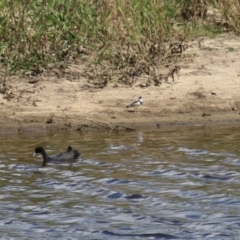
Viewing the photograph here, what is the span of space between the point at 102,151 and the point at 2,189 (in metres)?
1.91

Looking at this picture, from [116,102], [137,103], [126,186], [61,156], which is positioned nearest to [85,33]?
[116,102]

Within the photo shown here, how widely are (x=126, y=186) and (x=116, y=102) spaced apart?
3.26 meters

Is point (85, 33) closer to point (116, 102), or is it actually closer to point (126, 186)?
point (116, 102)

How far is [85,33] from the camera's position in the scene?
45.1ft

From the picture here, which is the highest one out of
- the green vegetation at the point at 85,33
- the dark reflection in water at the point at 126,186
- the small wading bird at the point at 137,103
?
the green vegetation at the point at 85,33

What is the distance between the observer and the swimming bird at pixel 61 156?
10617 mm

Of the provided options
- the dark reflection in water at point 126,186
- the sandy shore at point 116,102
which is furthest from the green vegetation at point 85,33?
the dark reflection in water at point 126,186

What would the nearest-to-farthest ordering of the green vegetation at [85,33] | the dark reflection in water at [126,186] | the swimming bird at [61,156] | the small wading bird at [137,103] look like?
the dark reflection in water at [126,186] → the swimming bird at [61,156] → the small wading bird at [137,103] → the green vegetation at [85,33]

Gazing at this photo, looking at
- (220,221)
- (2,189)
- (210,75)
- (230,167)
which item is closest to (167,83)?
(210,75)

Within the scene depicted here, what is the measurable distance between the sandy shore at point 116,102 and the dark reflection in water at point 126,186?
280 mm

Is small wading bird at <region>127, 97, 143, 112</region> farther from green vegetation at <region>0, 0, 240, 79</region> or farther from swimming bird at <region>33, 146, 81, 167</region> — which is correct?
swimming bird at <region>33, 146, 81, 167</region>

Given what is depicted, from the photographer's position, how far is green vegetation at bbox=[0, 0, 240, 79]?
43.6ft

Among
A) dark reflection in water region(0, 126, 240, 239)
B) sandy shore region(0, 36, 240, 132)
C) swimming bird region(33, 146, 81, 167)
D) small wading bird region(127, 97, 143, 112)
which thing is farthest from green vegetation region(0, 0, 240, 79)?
swimming bird region(33, 146, 81, 167)

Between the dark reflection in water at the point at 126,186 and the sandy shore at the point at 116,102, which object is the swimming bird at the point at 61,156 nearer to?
the dark reflection in water at the point at 126,186
